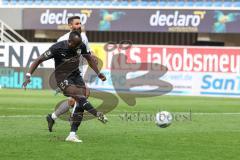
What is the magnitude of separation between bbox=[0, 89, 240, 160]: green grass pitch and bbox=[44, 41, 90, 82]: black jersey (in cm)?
119

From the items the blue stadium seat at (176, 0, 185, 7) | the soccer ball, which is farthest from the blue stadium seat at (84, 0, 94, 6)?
the soccer ball

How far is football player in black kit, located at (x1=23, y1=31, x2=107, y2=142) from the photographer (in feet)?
36.0

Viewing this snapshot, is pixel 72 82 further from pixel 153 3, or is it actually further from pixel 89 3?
pixel 89 3

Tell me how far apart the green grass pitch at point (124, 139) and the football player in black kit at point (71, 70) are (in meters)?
0.52

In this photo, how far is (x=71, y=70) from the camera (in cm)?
1136

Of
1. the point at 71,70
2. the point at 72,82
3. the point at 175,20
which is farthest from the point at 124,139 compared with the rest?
the point at 175,20

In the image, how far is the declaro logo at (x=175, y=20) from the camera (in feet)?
123

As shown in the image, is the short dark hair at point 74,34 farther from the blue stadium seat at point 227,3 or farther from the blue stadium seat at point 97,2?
the blue stadium seat at point 97,2

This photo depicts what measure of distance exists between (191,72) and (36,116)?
1409cm

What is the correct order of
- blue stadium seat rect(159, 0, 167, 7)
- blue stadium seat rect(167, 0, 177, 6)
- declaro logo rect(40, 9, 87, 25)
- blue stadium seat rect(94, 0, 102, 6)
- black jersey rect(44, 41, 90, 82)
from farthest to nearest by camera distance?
blue stadium seat rect(94, 0, 102, 6), declaro logo rect(40, 9, 87, 25), blue stadium seat rect(159, 0, 167, 7), blue stadium seat rect(167, 0, 177, 6), black jersey rect(44, 41, 90, 82)

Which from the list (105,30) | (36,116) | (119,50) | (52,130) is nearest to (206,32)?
(105,30)

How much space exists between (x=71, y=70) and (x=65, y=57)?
291 mm

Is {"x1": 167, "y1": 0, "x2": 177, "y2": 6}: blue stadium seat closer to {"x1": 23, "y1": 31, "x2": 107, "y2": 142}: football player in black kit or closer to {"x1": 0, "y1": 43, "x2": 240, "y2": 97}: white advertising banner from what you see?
{"x1": 0, "y1": 43, "x2": 240, "y2": 97}: white advertising banner

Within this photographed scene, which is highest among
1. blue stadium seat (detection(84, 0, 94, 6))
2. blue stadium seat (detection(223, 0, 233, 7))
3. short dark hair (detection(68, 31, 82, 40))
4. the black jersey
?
blue stadium seat (detection(223, 0, 233, 7))
